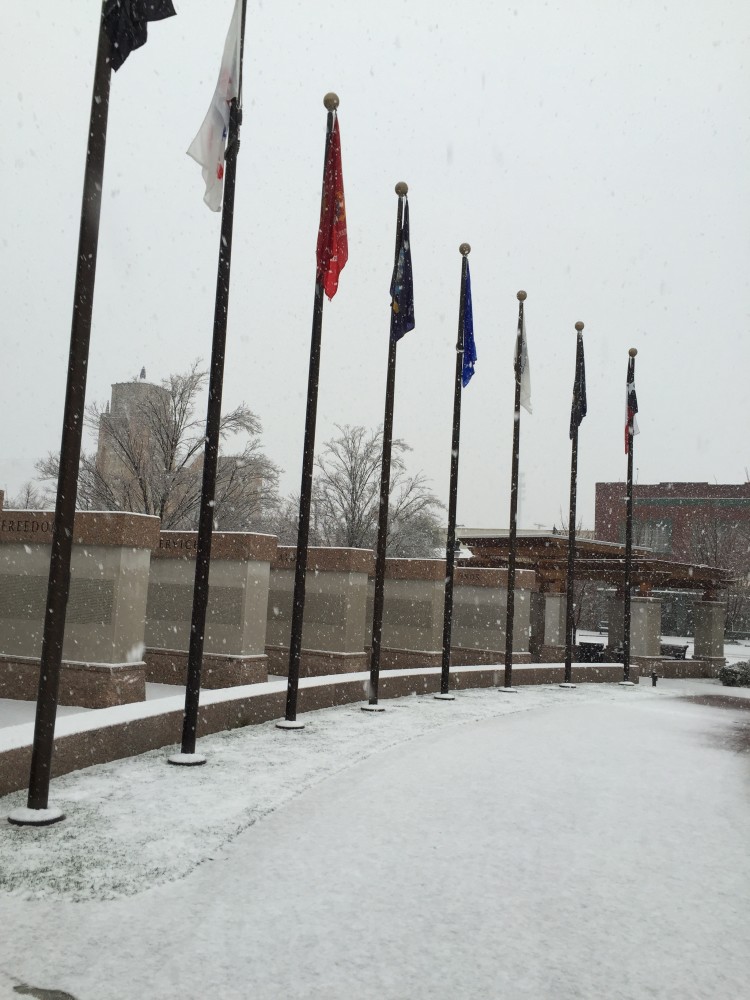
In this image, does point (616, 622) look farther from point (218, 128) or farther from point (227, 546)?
point (218, 128)

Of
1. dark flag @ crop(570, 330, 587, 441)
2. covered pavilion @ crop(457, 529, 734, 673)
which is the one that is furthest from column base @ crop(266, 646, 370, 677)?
covered pavilion @ crop(457, 529, 734, 673)

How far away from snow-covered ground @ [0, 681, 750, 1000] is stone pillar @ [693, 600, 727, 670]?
80.4 feet

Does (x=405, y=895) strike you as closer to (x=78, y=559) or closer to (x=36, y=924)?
(x=36, y=924)

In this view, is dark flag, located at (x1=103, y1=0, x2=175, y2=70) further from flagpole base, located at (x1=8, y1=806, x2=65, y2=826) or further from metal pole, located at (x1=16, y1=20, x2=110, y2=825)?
flagpole base, located at (x1=8, y1=806, x2=65, y2=826)

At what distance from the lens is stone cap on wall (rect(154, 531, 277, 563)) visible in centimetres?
1777

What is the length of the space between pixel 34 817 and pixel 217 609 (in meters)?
11.3

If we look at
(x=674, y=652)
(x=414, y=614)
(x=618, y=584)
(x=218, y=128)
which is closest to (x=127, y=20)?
(x=218, y=128)

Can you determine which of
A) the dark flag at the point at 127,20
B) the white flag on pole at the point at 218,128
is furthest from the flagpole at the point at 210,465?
the dark flag at the point at 127,20

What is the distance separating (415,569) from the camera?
22812mm

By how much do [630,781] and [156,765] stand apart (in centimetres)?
546

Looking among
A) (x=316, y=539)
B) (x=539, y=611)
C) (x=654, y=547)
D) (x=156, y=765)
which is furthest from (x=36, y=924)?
(x=654, y=547)

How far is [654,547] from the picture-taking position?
2670 inches

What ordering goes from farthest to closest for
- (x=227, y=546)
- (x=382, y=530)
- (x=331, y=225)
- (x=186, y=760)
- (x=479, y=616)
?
(x=479, y=616), (x=227, y=546), (x=382, y=530), (x=331, y=225), (x=186, y=760)

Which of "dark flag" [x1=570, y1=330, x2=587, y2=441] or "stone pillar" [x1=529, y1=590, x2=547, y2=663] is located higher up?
"dark flag" [x1=570, y1=330, x2=587, y2=441]
